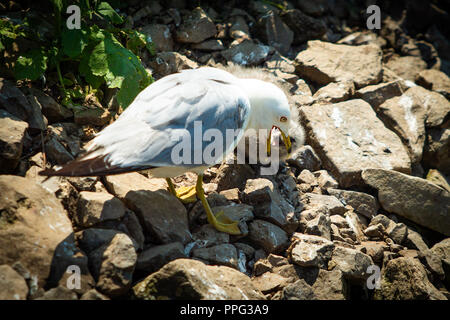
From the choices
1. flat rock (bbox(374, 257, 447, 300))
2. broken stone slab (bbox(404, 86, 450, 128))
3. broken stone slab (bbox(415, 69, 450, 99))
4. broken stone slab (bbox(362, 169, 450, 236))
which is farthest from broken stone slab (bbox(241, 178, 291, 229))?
broken stone slab (bbox(415, 69, 450, 99))

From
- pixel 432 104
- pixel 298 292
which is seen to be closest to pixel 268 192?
pixel 298 292

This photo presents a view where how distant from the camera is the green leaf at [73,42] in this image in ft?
10.6

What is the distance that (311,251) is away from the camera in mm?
3006

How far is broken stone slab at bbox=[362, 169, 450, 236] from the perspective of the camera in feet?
12.5

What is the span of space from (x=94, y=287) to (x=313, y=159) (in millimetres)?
2543

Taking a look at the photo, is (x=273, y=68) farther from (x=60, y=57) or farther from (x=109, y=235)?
(x=109, y=235)

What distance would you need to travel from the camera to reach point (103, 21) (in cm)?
418

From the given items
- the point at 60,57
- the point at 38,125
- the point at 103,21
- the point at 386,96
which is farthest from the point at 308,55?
the point at 38,125

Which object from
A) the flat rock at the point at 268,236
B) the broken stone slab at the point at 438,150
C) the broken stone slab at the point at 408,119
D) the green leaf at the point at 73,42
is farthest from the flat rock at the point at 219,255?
the broken stone slab at the point at 438,150

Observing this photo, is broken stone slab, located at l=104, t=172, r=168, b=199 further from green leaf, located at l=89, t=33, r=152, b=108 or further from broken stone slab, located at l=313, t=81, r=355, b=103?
broken stone slab, located at l=313, t=81, r=355, b=103

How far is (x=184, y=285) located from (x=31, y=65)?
2.20 m

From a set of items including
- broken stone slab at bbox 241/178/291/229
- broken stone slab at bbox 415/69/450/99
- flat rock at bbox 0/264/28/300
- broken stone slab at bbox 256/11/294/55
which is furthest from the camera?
broken stone slab at bbox 415/69/450/99

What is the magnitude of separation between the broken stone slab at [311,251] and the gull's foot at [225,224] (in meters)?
0.47

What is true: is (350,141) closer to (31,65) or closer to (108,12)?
(108,12)
